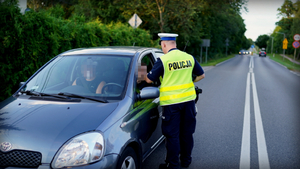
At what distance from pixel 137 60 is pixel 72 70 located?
3.13ft

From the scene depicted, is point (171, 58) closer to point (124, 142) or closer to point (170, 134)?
point (170, 134)

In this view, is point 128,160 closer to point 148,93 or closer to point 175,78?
point 148,93

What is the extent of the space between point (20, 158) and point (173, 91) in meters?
1.90

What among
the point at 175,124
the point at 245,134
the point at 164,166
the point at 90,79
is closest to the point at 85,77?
the point at 90,79

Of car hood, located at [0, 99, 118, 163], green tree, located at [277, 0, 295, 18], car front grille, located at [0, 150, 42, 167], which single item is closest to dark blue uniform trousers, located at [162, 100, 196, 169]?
car hood, located at [0, 99, 118, 163]

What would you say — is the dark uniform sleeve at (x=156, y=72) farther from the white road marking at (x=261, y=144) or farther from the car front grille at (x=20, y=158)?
the white road marking at (x=261, y=144)

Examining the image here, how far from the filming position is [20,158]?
7.45 feet

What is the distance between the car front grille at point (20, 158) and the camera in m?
2.24

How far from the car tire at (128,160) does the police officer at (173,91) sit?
27.8 inches

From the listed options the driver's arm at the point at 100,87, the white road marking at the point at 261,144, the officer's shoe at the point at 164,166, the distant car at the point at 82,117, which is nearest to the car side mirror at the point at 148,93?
the distant car at the point at 82,117

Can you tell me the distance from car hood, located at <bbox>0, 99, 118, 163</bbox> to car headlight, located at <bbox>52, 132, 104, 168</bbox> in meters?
0.05

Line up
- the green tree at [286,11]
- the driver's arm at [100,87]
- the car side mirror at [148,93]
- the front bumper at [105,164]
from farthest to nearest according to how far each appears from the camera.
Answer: the green tree at [286,11] < the driver's arm at [100,87] < the car side mirror at [148,93] < the front bumper at [105,164]

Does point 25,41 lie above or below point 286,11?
below

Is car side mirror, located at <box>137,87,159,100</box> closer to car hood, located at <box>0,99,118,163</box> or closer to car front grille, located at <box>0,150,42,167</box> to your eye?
car hood, located at <box>0,99,118,163</box>
